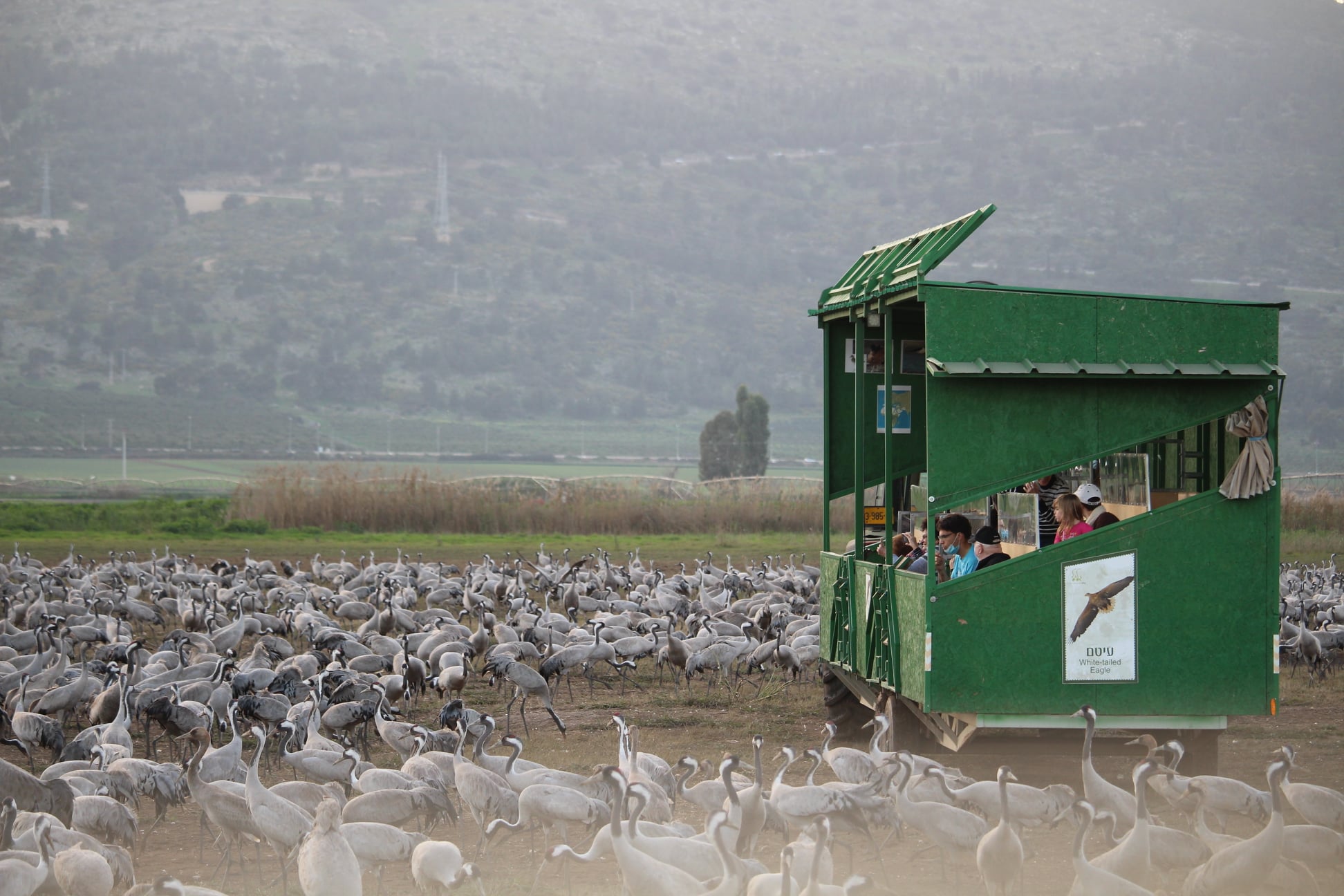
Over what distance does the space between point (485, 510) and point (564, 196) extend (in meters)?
121

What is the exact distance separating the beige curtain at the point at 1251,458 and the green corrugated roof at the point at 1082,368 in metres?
0.28

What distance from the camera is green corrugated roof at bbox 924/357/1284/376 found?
8781 millimetres

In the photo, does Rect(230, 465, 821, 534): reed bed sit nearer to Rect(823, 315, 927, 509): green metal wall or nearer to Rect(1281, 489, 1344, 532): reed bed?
Rect(1281, 489, 1344, 532): reed bed

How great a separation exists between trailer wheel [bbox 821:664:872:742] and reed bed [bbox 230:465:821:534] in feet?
77.7

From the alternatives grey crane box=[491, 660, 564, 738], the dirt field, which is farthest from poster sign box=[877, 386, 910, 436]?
grey crane box=[491, 660, 564, 738]

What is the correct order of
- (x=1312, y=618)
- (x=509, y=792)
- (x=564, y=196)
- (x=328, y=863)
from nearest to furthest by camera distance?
(x=328, y=863) < (x=509, y=792) < (x=1312, y=618) < (x=564, y=196)

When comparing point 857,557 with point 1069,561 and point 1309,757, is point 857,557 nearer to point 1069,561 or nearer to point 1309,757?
point 1069,561

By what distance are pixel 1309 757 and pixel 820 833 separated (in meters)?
6.72

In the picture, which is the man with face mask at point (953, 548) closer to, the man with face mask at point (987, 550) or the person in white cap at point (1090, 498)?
the man with face mask at point (987, 550)

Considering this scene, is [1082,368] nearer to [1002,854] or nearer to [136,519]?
[1002,854]

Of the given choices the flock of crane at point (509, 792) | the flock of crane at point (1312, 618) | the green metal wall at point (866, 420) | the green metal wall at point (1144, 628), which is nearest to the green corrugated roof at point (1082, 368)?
the green metal wall at point (1144, 628)

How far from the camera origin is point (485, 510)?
119 feet

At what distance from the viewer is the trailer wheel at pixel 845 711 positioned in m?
12.4

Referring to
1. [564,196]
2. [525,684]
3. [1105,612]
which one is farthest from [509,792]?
[564,196]
